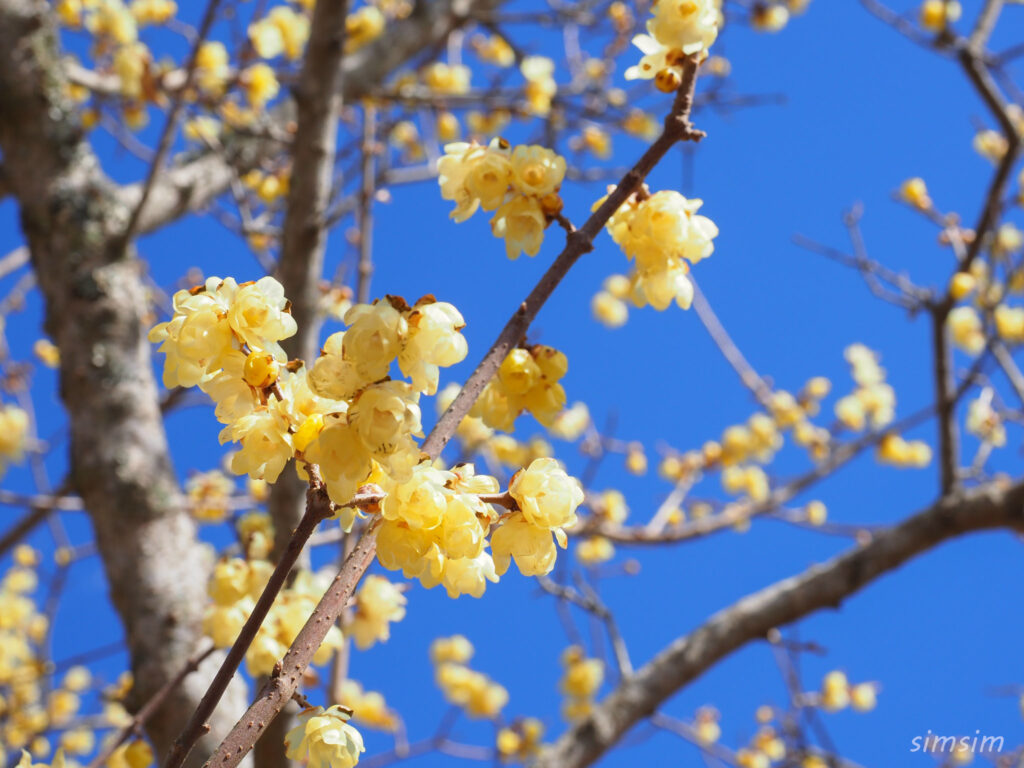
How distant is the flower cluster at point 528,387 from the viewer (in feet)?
3.21

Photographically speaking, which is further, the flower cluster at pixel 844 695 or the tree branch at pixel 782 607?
the flower cluster at pixel 844 695

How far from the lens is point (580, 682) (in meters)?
4.01

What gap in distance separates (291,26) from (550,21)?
126 centimetres

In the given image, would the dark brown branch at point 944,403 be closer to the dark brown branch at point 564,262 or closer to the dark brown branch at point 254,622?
the dark brown branch at point 564,262

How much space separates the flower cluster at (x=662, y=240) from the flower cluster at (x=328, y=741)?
634mm

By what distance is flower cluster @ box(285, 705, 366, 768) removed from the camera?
78 cm

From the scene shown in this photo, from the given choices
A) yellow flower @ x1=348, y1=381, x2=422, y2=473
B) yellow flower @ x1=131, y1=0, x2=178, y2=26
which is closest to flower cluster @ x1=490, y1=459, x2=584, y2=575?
yellow flower @ x1=348, y1=381, x2=422, y2=473

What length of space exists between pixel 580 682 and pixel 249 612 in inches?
124

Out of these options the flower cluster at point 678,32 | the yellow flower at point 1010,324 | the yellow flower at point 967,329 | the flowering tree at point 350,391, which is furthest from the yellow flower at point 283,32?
the yellow flower at point 967,329

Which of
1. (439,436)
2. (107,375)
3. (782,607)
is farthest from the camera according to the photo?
(782,607)

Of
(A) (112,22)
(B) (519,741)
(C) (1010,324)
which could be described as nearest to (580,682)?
(B) (519,741)

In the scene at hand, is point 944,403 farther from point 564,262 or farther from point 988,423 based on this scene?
point 564,262

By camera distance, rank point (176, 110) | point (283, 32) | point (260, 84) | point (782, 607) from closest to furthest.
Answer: point (176, 110) → point (782, 607) → point (260, 84) → point (283, 32)

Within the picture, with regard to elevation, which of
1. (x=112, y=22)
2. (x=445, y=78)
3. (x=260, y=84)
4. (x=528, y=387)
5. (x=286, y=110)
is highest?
(x=445, y=78)
